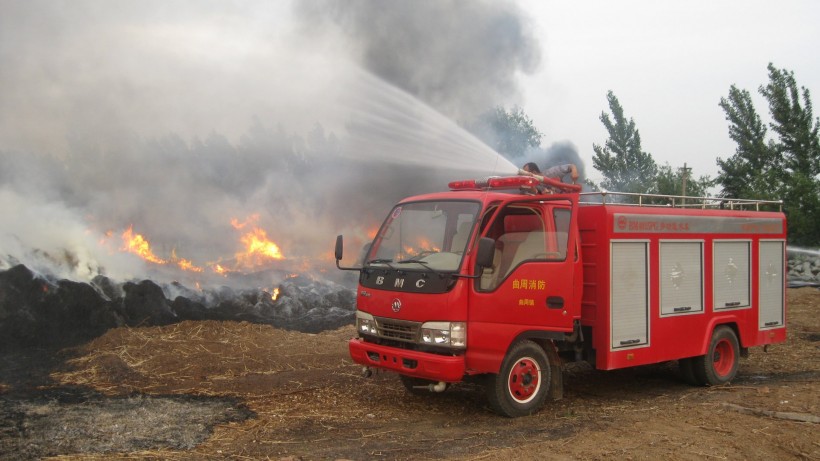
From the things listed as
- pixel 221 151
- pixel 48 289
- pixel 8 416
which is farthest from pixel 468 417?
pixel 221 151

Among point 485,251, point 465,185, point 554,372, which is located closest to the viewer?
point 485,251

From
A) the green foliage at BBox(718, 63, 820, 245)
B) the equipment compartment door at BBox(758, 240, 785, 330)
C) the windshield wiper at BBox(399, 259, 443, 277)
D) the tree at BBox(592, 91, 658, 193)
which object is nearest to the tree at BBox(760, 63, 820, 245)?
the green foliage at BBox(718, 63, 820, 245)

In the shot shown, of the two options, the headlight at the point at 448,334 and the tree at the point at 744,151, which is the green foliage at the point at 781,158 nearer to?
the tree at the point at 744,151

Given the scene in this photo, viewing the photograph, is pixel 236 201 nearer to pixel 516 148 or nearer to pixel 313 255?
pixel 313 255

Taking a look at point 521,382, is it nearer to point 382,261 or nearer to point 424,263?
point 424,263

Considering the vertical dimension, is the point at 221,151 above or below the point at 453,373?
above

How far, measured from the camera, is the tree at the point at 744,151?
26.2 metres

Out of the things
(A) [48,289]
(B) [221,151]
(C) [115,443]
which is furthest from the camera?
(B) [221,151]

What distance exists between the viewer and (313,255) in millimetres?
14883

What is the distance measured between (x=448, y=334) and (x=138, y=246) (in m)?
8.11

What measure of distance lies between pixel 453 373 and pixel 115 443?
3111 millimetres

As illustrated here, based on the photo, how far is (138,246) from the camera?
12.0 metres

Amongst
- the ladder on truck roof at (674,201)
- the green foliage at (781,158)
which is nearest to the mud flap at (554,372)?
the ladder on truck roof at (674,201)

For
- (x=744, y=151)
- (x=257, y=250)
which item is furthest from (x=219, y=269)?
(x=744, y=151)
